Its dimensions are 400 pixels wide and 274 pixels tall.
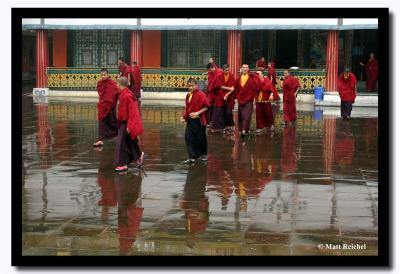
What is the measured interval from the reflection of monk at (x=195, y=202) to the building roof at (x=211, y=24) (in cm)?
1373

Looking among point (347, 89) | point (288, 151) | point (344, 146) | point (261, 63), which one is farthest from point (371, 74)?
point (288, 151)

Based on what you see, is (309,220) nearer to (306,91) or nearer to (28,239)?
(28,239)

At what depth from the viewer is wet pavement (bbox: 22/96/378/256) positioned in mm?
7508

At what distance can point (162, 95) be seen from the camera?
2766cm

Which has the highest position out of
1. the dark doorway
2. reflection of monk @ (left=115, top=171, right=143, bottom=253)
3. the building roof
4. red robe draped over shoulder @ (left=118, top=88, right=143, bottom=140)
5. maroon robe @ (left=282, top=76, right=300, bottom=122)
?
the building roof

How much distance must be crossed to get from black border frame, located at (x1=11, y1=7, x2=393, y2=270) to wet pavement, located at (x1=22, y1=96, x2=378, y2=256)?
0.49 meters

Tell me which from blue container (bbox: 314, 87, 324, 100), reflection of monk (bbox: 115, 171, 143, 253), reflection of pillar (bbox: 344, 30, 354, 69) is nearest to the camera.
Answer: reflection of monk (bbox: 115, 171, 143, 253)

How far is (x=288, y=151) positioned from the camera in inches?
545

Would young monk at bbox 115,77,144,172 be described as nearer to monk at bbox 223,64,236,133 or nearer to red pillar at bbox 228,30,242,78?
monk at bbox 223,64,236,133

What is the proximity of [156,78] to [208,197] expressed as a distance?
18.2 metres

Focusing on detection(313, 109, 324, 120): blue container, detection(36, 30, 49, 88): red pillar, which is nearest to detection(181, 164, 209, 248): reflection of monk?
detection(313, 109, 324, 120): blue container

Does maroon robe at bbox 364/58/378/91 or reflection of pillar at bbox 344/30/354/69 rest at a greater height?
reflection of pillar at bbox 344/30/354/69

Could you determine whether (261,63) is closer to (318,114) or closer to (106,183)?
(318,114)

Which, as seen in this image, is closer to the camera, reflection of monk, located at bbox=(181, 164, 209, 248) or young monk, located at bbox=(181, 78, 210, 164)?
reflection of monk, located at bbox=(181, 164, 209, 248)
